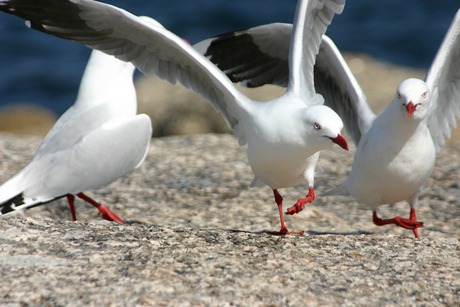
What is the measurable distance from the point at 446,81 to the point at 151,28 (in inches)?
111

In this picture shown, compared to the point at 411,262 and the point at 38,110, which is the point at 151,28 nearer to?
the point at 411,262

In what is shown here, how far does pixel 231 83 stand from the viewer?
400 cm

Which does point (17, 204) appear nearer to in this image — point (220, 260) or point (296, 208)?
point (220, 260)

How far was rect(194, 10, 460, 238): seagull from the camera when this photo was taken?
4.03 meters

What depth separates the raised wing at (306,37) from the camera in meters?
4.05

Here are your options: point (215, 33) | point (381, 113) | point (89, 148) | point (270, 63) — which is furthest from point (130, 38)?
point (215, 33)

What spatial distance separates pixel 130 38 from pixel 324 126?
180cm

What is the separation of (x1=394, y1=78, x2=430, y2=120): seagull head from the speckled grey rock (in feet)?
3.18

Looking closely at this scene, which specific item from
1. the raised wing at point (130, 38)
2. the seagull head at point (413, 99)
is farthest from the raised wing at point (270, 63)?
the seagull head at point (413, 99)

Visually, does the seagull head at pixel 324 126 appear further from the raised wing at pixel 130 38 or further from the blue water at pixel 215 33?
the blue water at pixel 215 33

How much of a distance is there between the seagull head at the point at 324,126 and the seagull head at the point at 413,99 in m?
0.66

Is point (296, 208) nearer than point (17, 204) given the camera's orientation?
Yes

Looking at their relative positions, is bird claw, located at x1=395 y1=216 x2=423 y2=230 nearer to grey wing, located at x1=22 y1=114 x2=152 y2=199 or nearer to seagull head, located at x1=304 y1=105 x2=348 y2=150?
seagull head, located at x1=304 y1=105 x2=348 y2=150

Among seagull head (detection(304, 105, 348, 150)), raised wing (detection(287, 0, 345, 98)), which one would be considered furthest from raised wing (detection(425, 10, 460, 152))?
seagull head (detection(304, 105, 348, 150))
